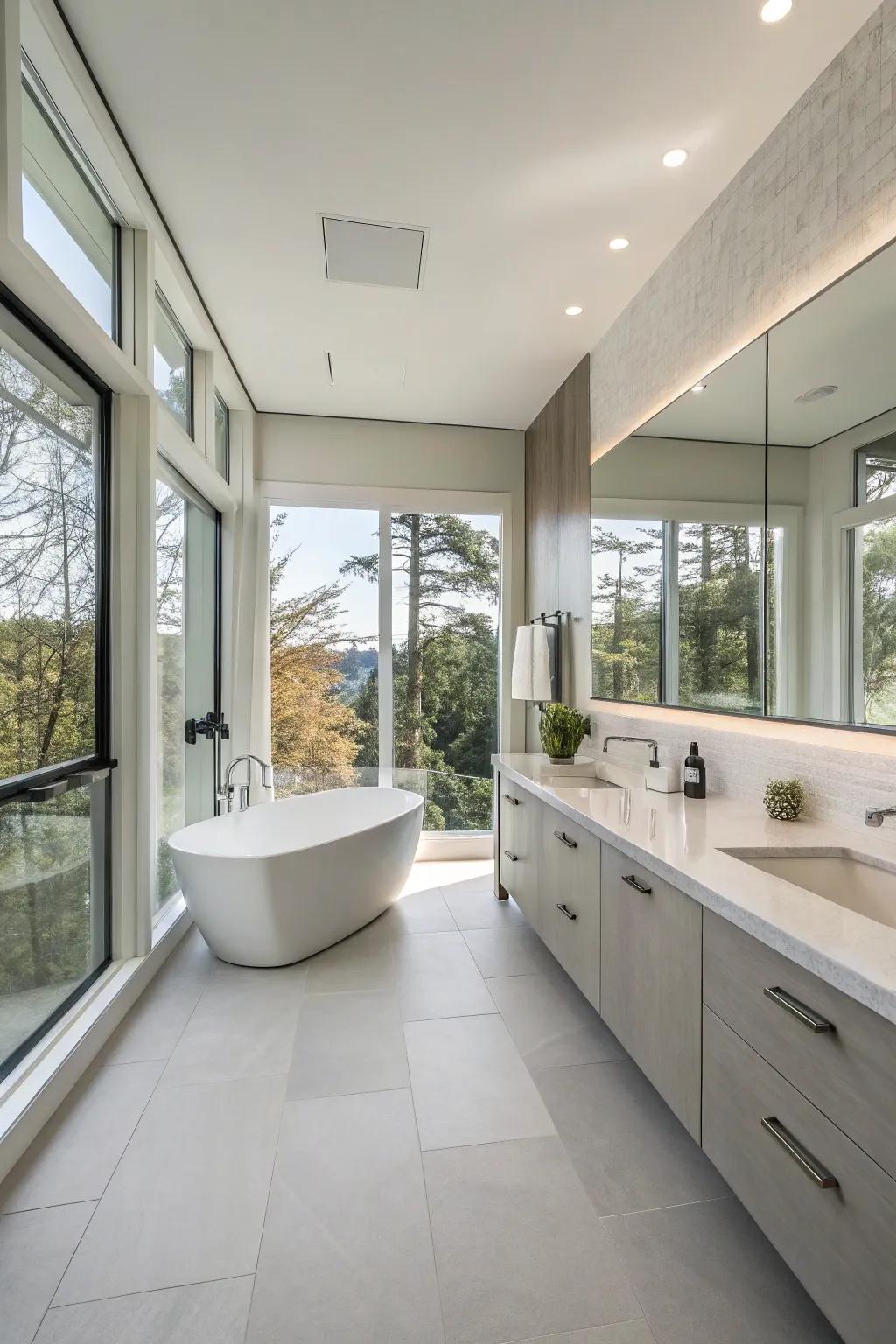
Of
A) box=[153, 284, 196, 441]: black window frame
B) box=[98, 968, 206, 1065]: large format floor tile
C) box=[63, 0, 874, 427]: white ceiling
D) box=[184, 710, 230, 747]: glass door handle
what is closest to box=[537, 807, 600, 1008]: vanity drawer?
box=[98, 968, 206, 1065]: large format floor tile

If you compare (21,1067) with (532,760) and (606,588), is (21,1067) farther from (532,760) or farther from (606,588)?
(606,588)

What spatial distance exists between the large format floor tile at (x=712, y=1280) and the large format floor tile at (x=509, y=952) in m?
1.19

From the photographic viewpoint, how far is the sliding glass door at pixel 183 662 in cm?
281

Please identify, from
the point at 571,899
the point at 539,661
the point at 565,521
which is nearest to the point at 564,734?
the point at 539,661

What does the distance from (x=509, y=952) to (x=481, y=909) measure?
52 cm

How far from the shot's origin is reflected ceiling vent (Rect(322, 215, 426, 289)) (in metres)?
2.39

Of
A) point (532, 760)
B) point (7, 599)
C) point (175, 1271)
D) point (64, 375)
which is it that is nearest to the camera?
point (175, 1271)

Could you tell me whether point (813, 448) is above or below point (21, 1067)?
above

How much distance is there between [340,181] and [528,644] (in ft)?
7.26

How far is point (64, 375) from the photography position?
6.29 ft

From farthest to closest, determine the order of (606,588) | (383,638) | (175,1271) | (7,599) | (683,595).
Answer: (383,638), (606,588), (683,595), (7,599), (175,1271)

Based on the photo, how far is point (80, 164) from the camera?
1933 millimetres

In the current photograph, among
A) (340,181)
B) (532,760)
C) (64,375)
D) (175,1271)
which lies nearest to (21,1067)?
(175,1271)

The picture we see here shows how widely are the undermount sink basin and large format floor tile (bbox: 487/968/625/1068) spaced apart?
0.92 meters
